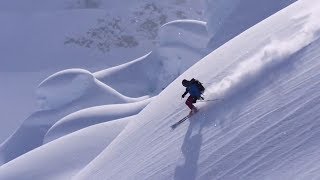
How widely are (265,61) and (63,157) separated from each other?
4805mm

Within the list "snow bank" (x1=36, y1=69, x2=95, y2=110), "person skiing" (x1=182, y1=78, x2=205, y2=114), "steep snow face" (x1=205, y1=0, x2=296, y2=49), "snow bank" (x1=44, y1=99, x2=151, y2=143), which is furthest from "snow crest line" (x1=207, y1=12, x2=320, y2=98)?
"snow bank" (x1=36, y1=69, x2=95, y2=110)

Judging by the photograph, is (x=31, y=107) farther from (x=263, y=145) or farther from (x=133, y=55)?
(x=263, y=145)

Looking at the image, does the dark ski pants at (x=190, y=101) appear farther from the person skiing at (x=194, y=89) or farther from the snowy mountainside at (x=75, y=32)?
the snowy mountainside at (x=75, y=32)

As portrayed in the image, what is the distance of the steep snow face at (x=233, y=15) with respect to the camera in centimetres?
1515

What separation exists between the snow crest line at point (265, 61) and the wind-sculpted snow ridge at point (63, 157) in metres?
3.61

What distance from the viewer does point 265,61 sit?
774cm

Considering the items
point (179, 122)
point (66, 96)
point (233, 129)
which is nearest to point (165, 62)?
point (66, 96)

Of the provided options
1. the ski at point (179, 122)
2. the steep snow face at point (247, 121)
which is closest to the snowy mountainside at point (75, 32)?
the steep snow face at point (247, 121)

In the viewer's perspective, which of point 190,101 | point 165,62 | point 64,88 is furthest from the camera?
point 165,62

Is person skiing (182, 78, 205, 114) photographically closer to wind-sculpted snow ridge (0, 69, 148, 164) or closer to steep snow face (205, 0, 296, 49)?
steep snow face (205, 0, 296, 49)

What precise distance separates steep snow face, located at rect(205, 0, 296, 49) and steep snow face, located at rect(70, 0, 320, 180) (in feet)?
18.3

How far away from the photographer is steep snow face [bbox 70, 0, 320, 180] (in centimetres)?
624

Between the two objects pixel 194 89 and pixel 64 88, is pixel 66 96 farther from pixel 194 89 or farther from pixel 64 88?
pixel 194 89

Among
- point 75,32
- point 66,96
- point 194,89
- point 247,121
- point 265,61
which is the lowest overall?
point 247,121
